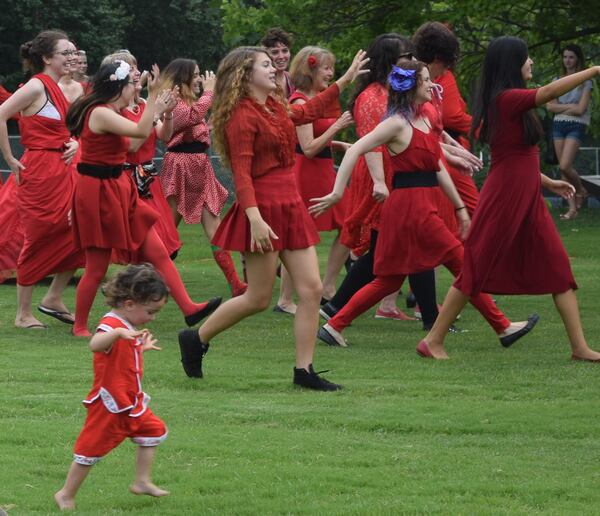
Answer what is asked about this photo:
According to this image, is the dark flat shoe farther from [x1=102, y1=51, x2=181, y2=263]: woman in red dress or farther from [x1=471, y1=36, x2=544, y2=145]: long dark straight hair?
[x1=471, y1=36, x2=544, y2=145]: long dark straight hair

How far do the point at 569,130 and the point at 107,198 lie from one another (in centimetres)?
1126

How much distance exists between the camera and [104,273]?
32.6 feet

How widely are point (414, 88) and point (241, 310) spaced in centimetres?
185

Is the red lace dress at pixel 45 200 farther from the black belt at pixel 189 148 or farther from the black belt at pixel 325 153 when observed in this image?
the black belt at pixel 325 153

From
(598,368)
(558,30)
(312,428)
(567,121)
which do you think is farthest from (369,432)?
(567,121)

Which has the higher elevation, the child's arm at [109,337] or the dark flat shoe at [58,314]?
the child's arm at [109,337]

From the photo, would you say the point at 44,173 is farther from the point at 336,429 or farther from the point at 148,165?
the point at 336,429

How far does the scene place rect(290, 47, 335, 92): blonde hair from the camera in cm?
1105

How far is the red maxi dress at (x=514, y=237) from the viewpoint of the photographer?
28.6 ft

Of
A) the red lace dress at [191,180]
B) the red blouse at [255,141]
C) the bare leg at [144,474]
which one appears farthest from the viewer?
the red lace dress at [191,180]

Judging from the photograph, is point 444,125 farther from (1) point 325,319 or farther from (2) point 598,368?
(2) point 598,368

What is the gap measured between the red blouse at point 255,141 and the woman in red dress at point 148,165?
7.85 ft

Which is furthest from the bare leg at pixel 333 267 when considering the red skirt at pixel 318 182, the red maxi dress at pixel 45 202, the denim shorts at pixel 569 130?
the denim shorts at pixel 569 130

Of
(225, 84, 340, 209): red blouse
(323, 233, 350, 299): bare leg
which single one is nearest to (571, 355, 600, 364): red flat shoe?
(225, 84, 340, 209): red blouse
